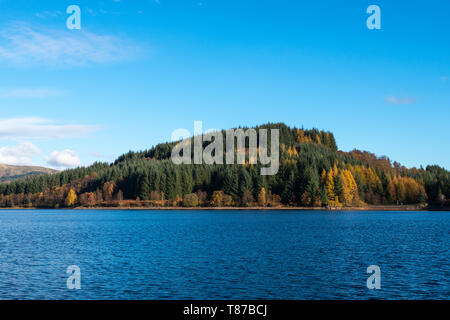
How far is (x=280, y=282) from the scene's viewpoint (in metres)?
36.8

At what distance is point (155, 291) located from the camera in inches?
1326

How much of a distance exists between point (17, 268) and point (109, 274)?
430 inches

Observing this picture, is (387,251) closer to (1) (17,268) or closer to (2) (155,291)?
(2) (155,291)
